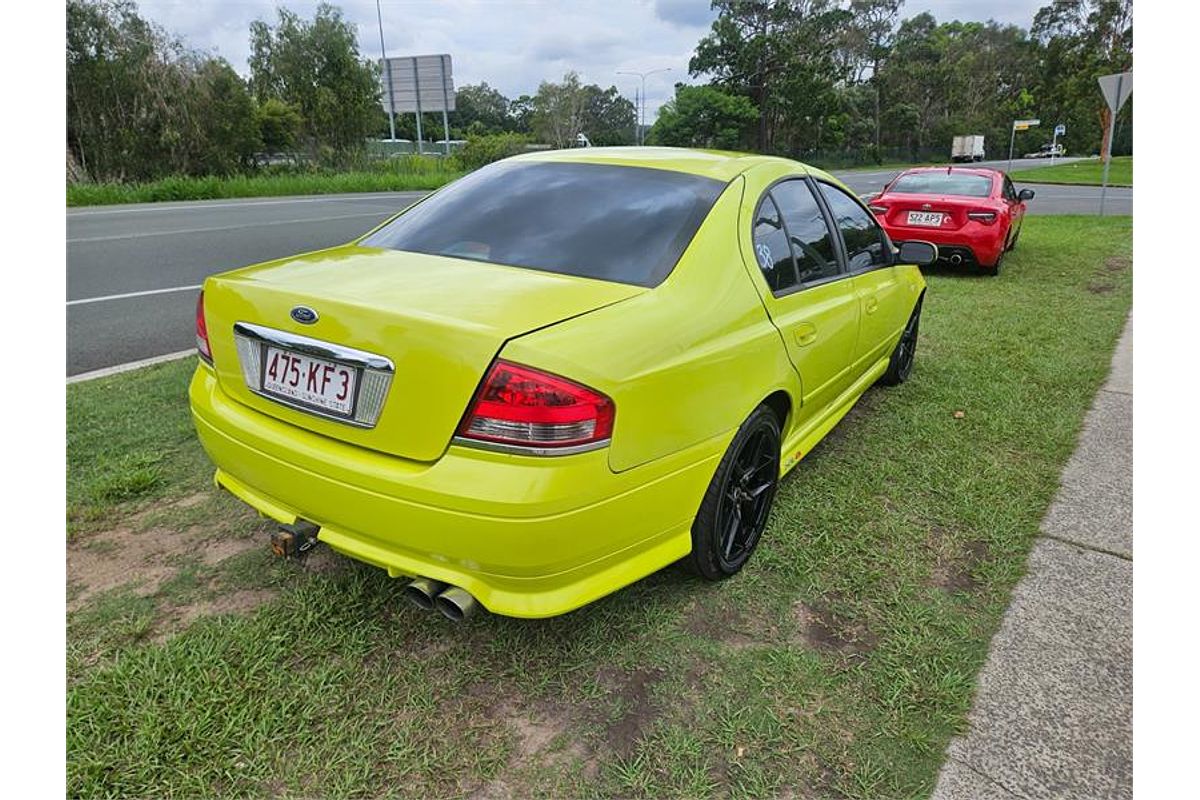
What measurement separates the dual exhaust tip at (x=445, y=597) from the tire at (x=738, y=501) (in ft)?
2.60

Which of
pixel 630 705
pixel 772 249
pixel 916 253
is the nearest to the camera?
pixel 630 705

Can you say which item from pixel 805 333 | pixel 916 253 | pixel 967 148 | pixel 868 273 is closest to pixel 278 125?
pixel 916 253

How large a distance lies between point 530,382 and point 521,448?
166 mm

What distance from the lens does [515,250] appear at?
2430 millimetres

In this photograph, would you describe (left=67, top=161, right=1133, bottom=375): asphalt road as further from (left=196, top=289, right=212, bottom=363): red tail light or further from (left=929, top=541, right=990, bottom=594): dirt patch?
(left=929, top=541, right=990, bottom=594): dirt patch

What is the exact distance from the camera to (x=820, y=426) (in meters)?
3.32

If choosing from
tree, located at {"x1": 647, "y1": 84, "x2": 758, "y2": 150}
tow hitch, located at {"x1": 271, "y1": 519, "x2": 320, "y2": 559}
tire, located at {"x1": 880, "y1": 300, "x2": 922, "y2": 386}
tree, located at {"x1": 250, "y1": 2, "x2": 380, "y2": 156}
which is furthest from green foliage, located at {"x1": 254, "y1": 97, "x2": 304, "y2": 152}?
tree, located at {"x1": 647, "y1": 84, "x2": 758, "y2": 150}

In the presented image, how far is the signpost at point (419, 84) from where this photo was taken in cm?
3353

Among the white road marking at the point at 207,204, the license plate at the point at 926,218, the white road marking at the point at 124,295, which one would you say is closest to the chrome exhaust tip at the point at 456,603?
the white road marking at the point at 124,295

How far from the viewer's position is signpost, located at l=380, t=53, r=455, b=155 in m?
33.5

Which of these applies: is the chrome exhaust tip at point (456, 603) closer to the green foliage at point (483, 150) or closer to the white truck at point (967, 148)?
the green foliage at point (483, 150)

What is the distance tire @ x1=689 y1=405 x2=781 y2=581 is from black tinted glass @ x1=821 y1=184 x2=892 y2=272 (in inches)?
48.6

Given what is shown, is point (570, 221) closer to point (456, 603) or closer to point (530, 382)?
point (530, 382)

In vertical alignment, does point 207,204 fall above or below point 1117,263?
above
